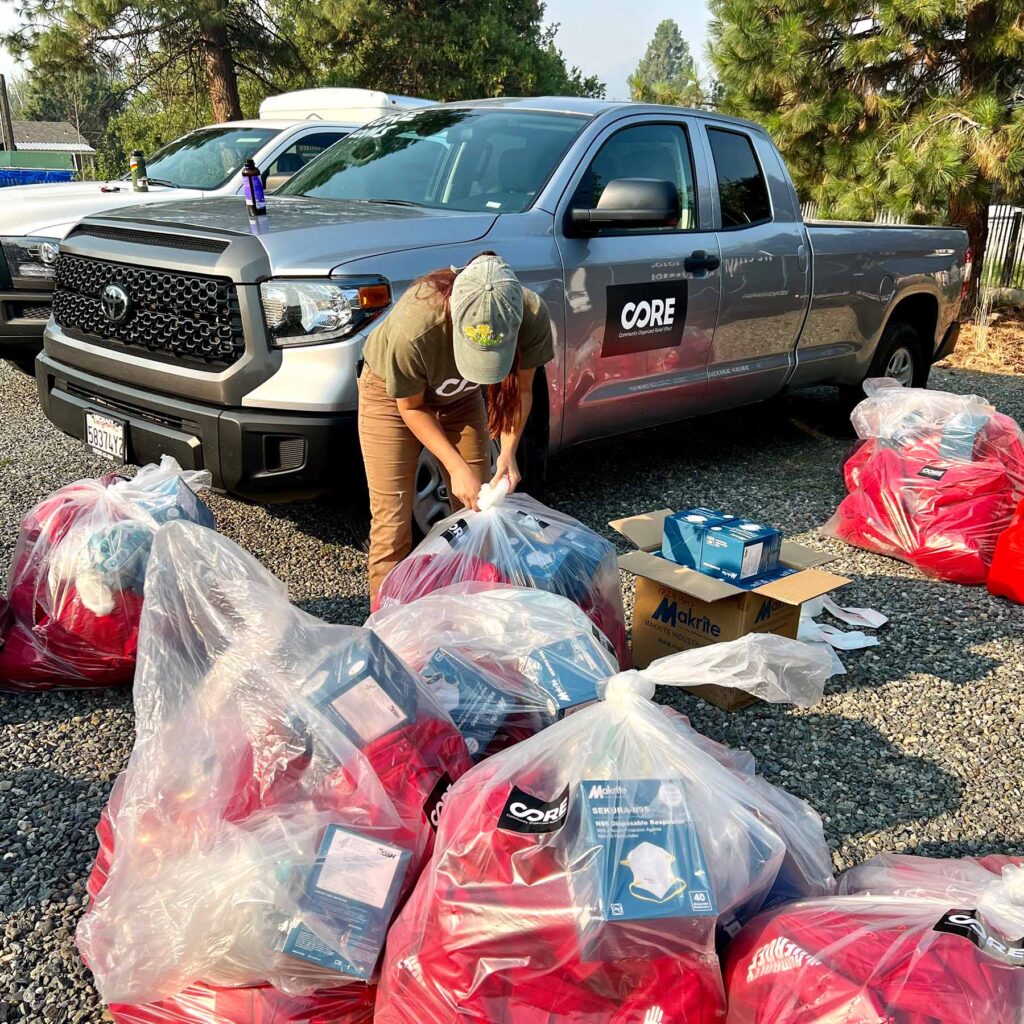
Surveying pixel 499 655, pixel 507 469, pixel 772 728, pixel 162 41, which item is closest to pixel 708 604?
pixel 772 728

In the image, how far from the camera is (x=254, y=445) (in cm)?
327

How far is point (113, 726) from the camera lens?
111 inches

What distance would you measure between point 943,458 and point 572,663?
2770 millimetres

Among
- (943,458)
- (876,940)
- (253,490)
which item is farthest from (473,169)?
(876,940)

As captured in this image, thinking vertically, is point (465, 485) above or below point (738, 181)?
below

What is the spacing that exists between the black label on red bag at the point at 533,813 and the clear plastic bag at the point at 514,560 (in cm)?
117

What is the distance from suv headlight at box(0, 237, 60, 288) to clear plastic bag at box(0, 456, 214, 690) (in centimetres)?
305

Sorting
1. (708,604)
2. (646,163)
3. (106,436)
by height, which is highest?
(646,163)

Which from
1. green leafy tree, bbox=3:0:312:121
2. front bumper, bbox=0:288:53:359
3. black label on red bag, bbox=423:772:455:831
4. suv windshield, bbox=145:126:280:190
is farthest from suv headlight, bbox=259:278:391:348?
green leafy tree, bbox=3:0:312:121

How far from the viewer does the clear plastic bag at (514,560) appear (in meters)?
2.89

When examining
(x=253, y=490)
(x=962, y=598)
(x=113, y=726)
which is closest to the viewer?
(x=113, y=726)

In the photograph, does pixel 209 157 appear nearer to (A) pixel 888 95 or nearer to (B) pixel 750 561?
(B) pixel 750 561

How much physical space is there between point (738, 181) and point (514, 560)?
3220 millimetres

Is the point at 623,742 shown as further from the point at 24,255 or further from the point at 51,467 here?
the point at 24,255
